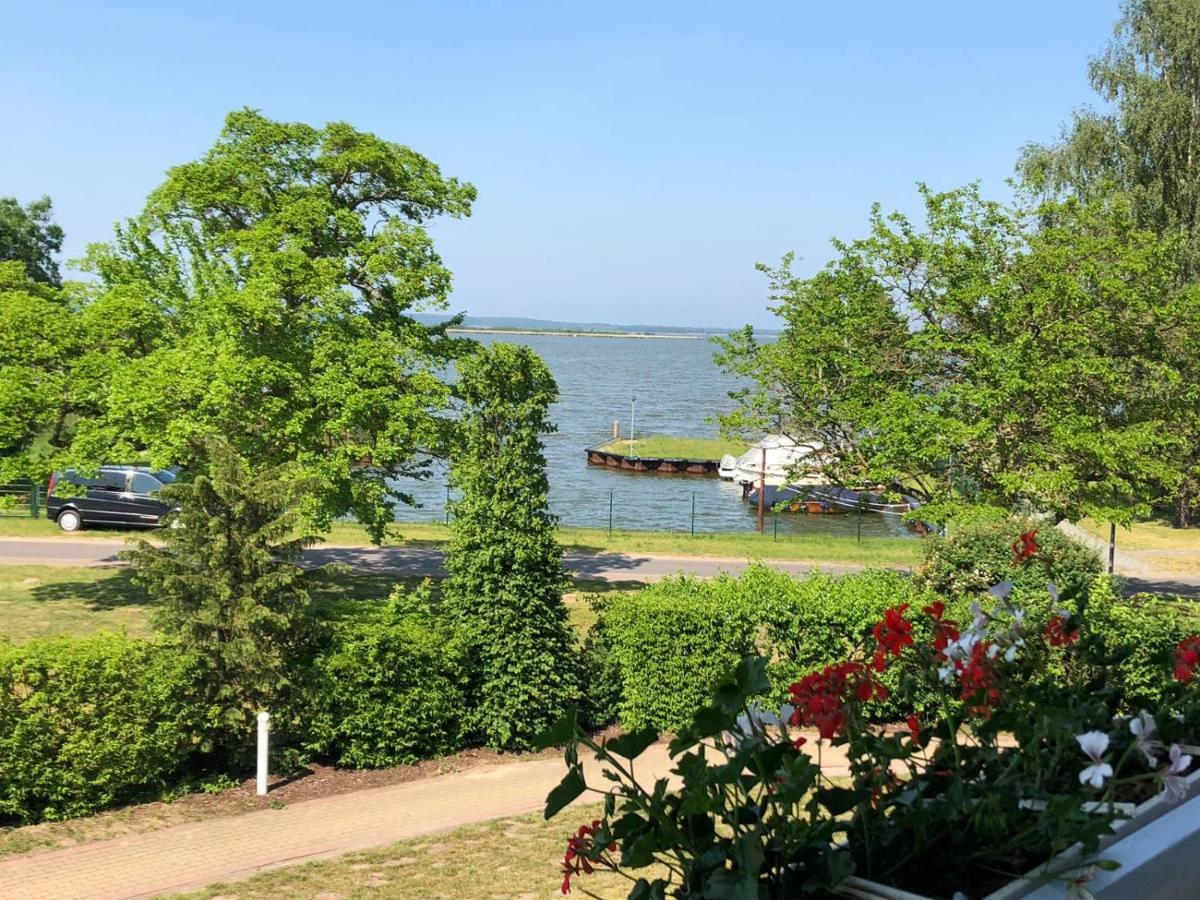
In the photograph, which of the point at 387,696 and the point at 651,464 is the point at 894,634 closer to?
the point at 387,696

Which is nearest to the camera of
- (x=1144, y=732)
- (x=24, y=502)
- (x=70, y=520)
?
(x=1144, y=732)

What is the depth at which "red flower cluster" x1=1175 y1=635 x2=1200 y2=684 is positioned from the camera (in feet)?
12.6

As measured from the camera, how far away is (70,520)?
26281mm

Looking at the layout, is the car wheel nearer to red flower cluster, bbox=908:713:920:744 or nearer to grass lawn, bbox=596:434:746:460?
red flower cluster, bbox=908:713:920:744

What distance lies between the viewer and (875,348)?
64.1 feet

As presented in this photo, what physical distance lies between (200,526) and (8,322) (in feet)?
24.9

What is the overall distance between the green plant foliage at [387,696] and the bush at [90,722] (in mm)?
1208

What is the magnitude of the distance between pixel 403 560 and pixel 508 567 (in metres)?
12.2

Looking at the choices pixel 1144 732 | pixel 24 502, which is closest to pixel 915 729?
pixel 1144 732

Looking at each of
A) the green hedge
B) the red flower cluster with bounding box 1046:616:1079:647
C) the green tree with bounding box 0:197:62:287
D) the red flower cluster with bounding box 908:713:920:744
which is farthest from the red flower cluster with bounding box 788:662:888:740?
the green tree with bounding box 0:197:62:287

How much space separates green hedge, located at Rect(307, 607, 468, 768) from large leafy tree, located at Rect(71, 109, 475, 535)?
4.55 meters

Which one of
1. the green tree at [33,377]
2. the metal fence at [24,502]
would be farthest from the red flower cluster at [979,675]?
the metal fence at [24,502]

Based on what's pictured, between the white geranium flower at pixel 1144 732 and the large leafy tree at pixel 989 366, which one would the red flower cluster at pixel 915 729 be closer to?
the white geranium flower at pixel 1144 732

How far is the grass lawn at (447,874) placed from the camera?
812 centimetres
